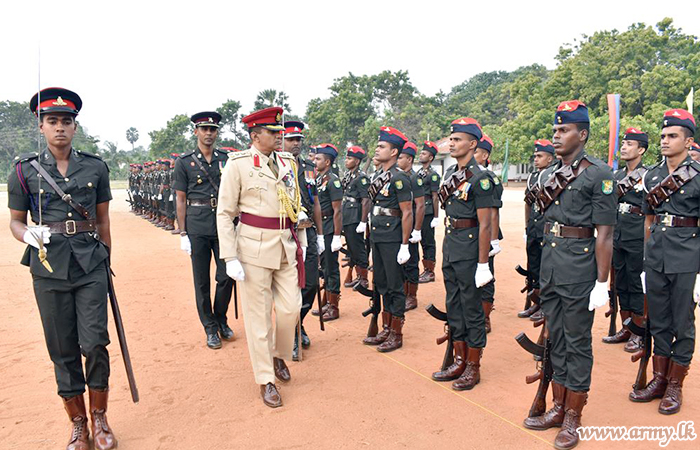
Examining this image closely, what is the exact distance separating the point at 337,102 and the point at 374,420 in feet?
133

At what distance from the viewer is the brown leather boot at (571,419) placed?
3367 mm

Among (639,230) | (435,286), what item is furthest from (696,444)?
(435,286)

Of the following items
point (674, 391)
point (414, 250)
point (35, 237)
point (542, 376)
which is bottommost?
point (674, 391)

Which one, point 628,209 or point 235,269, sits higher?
point 628,209

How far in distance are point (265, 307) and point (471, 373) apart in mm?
1882

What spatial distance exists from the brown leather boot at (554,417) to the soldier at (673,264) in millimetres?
898

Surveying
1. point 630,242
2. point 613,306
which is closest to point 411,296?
point 613,306

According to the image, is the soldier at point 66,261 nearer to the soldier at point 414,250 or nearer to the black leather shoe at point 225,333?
the black leather shoe at point 225,333

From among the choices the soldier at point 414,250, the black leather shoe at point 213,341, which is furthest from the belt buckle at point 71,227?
the soldier at point 414,250

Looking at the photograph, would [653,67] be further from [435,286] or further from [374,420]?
[374,420]

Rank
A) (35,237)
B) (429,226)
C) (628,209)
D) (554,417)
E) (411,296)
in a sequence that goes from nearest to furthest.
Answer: (35,237), (554,417), (628,209), (411,296), (429,226)

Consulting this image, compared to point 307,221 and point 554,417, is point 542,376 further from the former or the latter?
point 307,221

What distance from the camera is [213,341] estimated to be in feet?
17.8

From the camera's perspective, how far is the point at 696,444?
3396mm
